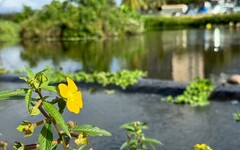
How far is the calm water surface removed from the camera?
5230 mm

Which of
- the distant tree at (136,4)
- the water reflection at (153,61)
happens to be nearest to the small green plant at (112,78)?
the water reflection at (153,61)

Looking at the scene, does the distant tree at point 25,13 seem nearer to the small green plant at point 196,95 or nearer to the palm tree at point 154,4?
the palm tree at point 154,4

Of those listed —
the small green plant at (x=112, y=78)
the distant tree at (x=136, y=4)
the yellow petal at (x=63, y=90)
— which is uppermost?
the distant tree at (x=136, y=4)

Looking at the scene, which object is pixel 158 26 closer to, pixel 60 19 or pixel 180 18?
pixel 180 18

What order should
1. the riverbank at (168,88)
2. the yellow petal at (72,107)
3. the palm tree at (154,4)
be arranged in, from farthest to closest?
the palm tree at (154,4) < the riverbank at (168,88) < the yellow petal at (72,107)

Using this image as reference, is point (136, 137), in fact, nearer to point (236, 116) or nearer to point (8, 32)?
point (236, 116)

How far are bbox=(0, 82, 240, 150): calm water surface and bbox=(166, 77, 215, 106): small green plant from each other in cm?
18

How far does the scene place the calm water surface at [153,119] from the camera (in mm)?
5230

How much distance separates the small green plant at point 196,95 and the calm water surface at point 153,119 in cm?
18

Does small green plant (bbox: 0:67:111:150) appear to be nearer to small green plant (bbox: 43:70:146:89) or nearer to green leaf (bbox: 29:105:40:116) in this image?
green leaf (bbox: 29:105:40:116)

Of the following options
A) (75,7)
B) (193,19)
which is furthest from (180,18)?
(75,7)

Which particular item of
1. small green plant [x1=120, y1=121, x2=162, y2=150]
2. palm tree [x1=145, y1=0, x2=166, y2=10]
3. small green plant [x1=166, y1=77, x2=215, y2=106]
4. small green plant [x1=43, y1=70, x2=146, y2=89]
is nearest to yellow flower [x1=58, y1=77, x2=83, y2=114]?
small green plant [x1=120, y1=121, x2=162, y2=150]

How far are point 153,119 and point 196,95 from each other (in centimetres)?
143

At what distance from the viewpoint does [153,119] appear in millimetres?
6359
